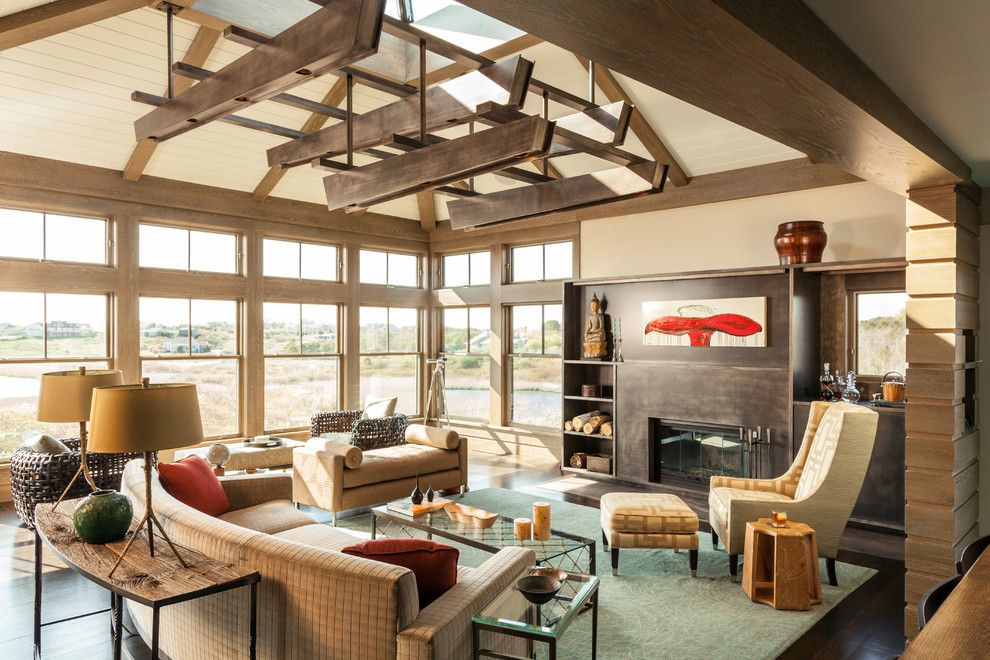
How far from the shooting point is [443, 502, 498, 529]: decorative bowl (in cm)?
398

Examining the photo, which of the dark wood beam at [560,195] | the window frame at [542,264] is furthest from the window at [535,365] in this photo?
the dark wood beam at [560,195]

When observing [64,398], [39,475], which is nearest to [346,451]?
[39,475]

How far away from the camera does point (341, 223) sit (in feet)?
26.8

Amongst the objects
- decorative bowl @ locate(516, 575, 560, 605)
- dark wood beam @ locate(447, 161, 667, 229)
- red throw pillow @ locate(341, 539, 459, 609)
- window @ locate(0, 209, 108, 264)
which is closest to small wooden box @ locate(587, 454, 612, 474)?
dark wood beam @ locate(447, 161, 667, 229)

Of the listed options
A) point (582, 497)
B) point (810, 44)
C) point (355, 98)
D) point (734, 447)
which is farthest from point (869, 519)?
point (355, 98)

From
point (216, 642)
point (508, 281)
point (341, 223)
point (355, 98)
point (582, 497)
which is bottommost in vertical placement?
point (582, 497)

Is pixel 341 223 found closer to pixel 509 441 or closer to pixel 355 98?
pixel 355 98

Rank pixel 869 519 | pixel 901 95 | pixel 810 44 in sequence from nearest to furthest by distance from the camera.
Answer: pixel 810 44
pixel 901 95
pixel 869 519

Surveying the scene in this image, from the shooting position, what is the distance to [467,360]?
891 centimetres

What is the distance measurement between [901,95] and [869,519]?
3985 millimetres

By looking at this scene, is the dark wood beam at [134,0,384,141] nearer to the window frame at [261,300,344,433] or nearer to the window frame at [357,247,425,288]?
the window frame at [261,300,344,433]

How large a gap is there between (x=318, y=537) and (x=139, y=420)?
55.5 inches

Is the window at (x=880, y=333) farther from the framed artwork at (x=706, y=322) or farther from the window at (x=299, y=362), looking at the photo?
the window at (x=299, y=362)

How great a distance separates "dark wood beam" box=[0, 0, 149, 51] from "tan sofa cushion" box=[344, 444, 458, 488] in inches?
141
